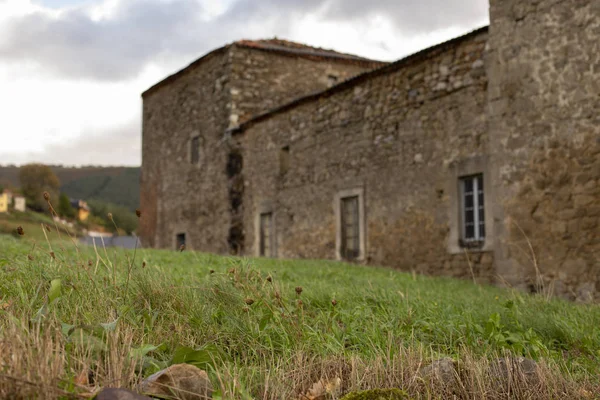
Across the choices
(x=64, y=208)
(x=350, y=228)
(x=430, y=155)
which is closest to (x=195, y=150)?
(x=350, y=228)

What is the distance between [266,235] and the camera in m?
15.7

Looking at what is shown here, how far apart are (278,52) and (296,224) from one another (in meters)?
5.62

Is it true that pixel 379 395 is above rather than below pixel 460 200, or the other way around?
below

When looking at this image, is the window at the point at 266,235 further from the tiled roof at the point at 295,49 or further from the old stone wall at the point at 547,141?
the old stone wall at the point at 547,141

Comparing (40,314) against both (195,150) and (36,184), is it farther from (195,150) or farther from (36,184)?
(36,184)

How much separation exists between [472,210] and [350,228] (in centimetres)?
308

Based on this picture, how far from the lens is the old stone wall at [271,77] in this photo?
1744 centimetres

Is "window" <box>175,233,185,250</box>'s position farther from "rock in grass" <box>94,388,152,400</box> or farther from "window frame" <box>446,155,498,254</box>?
"rock in grass" <box>94,388,152,400</box>

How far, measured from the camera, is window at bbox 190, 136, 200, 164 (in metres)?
18.7

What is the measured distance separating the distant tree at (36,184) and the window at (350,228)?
134ft

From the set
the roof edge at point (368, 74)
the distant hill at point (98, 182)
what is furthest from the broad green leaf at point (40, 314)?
the distant hill at point (98, 182)

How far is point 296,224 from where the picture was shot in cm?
1443

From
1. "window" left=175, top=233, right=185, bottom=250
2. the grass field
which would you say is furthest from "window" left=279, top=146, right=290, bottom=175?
the grass field

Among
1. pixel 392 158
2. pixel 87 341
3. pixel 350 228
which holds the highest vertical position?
pixel 392 158
